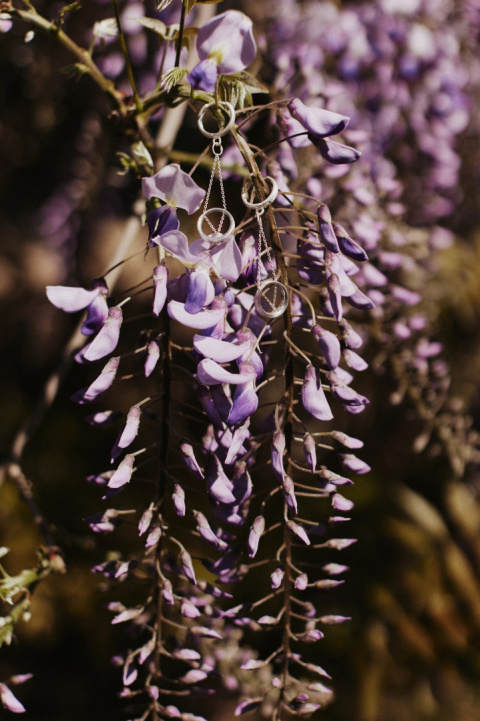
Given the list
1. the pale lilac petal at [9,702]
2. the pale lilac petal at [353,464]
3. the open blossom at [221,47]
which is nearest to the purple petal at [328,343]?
the pale lilac petal at [353,464]

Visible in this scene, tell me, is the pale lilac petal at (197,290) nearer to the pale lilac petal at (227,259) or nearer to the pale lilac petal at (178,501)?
the pale lilac petal at (227,259)

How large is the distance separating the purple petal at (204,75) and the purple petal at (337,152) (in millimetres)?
98

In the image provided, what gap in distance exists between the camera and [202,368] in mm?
446

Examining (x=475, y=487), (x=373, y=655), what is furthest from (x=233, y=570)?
(x=475, y=487)

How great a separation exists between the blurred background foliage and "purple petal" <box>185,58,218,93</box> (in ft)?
2.89

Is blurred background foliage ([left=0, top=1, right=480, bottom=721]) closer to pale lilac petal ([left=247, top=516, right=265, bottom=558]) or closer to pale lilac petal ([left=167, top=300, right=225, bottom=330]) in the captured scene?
pale lilac petal ([left=247, top=516, right=265, bottom=558])

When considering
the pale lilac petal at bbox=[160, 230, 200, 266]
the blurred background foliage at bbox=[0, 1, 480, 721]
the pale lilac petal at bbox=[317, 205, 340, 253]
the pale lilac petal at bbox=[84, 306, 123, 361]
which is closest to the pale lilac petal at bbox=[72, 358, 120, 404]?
the pale lilac petal at bbox=[84, 306, 123, 361]

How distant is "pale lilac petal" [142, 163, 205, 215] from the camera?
47cm

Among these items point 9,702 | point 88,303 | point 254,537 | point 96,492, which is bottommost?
point 96,492

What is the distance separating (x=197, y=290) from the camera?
47 centimetres

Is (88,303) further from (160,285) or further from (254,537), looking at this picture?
(254,537)

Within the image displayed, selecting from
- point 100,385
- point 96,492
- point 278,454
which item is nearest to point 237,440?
point 278,454

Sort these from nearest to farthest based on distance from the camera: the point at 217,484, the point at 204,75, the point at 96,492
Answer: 1. the point at 204,75
2. the point at 217,484
3. the point at 96,492

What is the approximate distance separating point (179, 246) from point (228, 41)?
0.55 ft
